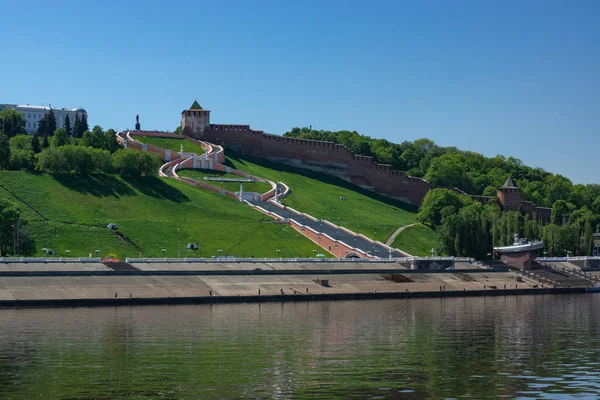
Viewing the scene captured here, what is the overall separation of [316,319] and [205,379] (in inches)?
969

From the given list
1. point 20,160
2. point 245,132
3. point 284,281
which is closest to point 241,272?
point 284,281

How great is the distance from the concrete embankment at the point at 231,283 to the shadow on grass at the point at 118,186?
31673 millimetres

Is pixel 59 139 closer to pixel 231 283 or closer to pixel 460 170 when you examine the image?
pixel 231 283

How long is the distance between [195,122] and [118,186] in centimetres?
3930

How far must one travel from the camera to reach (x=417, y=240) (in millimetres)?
122375

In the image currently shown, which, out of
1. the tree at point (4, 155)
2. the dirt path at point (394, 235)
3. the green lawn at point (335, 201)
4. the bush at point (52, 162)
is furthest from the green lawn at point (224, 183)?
the tree at point (4, 155)

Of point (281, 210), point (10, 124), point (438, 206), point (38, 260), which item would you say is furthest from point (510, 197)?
point (38, 260)

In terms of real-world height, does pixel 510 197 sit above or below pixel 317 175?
below

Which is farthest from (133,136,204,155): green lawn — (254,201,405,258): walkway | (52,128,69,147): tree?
(254,201,405,258): walkway

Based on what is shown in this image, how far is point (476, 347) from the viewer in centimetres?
4916

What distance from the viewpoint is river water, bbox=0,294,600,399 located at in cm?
3662

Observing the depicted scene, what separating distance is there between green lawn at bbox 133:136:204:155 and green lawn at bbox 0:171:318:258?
72.6 ft

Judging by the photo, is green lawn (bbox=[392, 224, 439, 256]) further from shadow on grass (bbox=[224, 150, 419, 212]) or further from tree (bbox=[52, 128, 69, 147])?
tree (bbox=[52, 128, 69, 147])

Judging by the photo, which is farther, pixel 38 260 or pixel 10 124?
pixel 10 124
